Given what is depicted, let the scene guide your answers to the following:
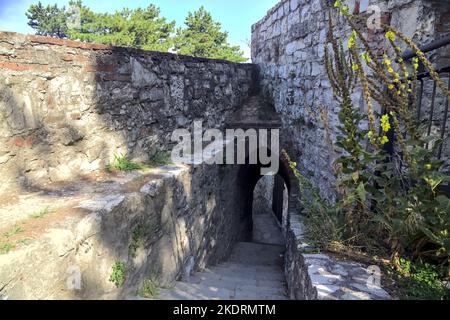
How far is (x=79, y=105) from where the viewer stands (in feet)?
9.80

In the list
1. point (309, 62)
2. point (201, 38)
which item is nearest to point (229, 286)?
point (309, 62)

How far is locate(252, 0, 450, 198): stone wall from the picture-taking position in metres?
2.57

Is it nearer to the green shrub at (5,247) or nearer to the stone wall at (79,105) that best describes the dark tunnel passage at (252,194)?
the stone wall at (79,105)

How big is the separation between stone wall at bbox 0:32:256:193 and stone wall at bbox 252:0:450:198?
5.22 feet

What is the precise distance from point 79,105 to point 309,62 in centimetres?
295

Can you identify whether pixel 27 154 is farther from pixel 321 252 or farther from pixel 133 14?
pixel 133 14

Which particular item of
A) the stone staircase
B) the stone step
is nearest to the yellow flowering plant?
the stone staircase

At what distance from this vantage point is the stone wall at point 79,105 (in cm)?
244

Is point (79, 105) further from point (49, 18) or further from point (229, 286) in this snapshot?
point (49, 18)

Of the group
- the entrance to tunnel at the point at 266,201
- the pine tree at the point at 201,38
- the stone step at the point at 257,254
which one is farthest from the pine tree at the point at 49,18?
the stone step at the point at 257,254

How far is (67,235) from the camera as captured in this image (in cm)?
195
